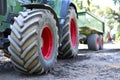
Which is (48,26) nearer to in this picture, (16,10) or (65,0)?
(16,10)

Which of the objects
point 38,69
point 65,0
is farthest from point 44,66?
point 65,0

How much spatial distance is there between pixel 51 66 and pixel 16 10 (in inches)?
57.4

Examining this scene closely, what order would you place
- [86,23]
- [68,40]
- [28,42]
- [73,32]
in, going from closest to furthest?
[28,42] < [68,40] < [73,32] < [86,23]

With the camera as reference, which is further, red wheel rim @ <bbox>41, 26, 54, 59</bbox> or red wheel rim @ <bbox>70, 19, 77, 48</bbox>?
red wheel rim @ <bbox>70, 19, 77, 48</bbox>

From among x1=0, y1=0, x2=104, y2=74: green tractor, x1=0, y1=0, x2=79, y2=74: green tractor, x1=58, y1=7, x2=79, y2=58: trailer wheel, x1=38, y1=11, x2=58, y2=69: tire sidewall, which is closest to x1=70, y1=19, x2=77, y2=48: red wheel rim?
x1=58, y1=7, x2=79, y2=58: trailer wheel

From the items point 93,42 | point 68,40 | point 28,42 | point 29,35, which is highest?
point 29,35

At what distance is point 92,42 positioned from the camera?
1378 centimetres

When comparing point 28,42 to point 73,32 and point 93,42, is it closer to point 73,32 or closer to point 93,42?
point 73,32

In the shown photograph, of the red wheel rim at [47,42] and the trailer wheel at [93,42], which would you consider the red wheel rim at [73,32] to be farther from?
the trailer wheel at [93,42]

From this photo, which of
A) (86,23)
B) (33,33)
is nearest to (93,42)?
(86,23)

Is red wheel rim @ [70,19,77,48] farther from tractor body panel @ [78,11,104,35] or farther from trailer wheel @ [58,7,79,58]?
tractor body panel @ [78,11,104,35]

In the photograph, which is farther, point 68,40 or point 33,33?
point 68,40

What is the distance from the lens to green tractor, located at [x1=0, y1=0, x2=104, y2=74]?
511 centimetres

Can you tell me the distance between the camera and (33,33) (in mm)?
5207
